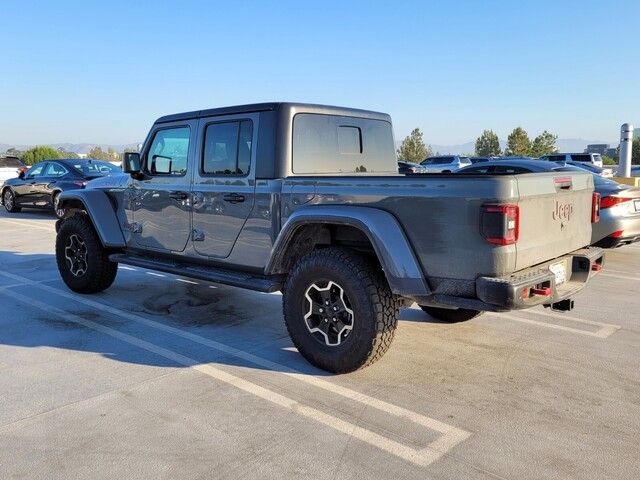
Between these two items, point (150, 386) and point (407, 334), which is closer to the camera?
point (150, 386)

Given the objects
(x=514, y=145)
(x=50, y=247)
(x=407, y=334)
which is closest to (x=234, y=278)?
(x=407, y=334)

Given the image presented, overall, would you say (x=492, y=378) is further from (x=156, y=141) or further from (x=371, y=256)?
(x=156, y=141)

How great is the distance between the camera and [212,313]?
5742 mm

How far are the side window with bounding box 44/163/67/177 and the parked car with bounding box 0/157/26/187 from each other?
23.9 ft

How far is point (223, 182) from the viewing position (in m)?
4.95

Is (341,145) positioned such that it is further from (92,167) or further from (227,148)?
(92,167)

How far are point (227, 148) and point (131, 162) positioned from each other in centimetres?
131

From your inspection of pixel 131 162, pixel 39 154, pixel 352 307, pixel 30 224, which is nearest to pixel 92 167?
pixel 30 224

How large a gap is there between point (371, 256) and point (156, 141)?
2.79 metres

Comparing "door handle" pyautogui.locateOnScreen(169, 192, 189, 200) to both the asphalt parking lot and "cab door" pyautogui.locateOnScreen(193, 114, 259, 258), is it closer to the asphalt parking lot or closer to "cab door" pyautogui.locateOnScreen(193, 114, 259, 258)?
"cab door" pyautogui.locateOnScreen(193, 114, 259, 258)

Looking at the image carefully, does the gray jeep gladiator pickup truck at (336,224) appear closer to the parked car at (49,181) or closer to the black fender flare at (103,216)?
the black fender flare at (103,216)

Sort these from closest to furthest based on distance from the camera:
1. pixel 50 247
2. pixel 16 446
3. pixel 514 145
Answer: pixel 16 446, pixel 50 247, pixel 514 145

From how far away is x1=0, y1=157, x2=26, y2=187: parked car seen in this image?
21.4 m

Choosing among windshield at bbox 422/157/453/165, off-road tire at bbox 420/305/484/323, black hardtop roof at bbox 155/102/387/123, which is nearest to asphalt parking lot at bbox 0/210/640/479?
off-road tire at bbox 420/305/484/323
